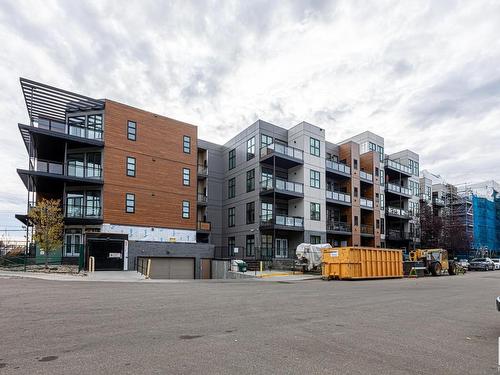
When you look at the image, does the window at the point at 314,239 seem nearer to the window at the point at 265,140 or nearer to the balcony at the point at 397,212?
the window at the point at 265,140

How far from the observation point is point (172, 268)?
3372cm

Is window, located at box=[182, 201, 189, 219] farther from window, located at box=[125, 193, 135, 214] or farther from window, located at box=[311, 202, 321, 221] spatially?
window, located at box=[311, 202, 321, 221]

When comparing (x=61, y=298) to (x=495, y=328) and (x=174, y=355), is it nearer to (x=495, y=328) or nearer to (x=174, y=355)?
(x=174, y=355)

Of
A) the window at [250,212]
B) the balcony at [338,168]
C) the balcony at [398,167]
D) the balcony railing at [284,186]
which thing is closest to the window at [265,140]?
the balcony railing at [284,186]

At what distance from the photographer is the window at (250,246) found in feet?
121

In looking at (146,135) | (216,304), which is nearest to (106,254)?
(146,135)

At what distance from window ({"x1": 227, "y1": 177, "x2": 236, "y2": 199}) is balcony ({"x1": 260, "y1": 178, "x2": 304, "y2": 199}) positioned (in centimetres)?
560

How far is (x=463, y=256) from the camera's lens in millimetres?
61875

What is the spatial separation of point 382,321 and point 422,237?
46.8m

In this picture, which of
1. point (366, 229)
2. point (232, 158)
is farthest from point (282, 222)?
point (366, 229)

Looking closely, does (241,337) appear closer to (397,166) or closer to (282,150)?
(282,150)

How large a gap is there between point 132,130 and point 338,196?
2161cm

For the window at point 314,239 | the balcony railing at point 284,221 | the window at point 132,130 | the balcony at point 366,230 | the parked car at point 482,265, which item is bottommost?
the parked car at point 482,265

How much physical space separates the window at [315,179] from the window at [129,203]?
670 inches
